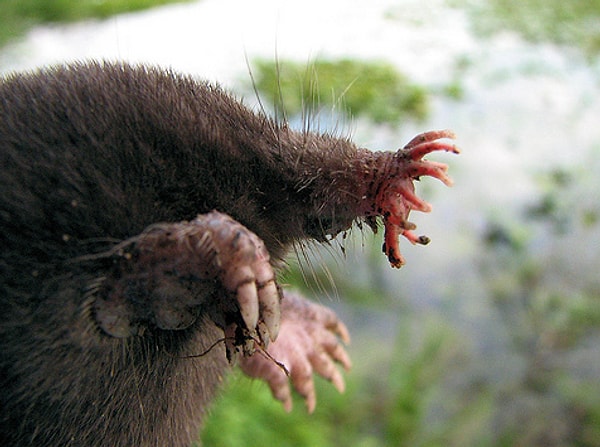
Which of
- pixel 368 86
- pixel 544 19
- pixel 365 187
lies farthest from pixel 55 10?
pixel 365 187

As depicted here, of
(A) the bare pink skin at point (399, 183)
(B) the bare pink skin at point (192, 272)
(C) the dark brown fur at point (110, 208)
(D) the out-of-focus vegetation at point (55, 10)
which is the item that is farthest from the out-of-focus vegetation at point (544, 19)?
(B) the bare pink skin at point (192, 272)

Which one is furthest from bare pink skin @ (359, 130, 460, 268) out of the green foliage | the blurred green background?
the green foliage

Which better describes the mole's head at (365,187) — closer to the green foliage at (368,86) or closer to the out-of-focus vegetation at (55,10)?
the green foliage at (368,86)

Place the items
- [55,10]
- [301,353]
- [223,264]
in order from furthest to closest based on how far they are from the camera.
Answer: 1. [55,10]
2. [301,353]
3. [223,264]

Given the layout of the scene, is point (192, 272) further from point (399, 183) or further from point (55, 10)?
point (55, 10)

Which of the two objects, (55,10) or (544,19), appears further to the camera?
(544,19)

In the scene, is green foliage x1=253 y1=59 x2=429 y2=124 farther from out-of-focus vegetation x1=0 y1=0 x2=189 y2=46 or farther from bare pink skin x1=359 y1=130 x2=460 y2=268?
bare pink skin x1=359 y1=130 x2=460 y2=268

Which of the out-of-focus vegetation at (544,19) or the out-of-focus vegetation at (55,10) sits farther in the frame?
the out-of-focus vegetation at (544,19)

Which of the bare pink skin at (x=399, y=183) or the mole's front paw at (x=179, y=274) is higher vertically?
the bare pink skin at (x=399, y=183)
